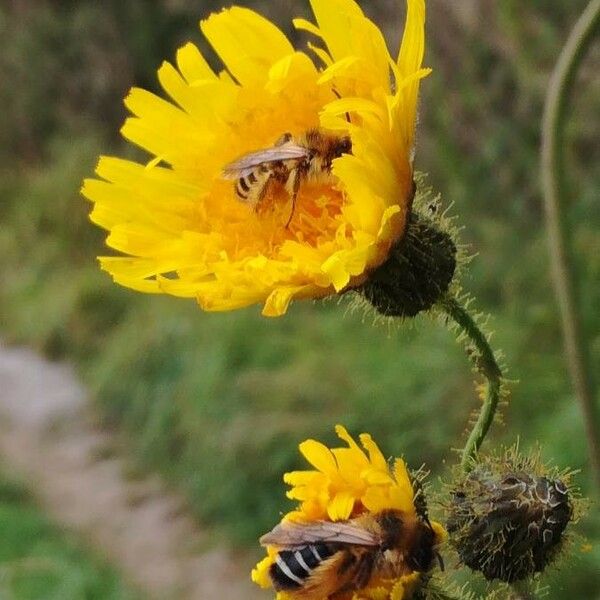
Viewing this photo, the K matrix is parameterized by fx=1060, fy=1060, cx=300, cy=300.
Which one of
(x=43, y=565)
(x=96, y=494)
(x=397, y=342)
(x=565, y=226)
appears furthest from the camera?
(x=96, y=494)

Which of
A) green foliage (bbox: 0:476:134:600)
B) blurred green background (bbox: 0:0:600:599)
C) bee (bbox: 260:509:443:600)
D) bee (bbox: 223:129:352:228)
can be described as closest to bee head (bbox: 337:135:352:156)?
bee (bbox: 223:129:352:228)

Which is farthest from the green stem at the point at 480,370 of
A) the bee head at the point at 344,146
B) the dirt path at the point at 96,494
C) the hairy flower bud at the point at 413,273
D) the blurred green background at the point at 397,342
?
the dirt path at the point at 96,494

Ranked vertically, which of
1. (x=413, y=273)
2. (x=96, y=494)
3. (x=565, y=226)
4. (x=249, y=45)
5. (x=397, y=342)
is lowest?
(x=413, y=273)

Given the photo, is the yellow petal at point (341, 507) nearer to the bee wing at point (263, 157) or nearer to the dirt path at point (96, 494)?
the bee wing at point (263, 157)

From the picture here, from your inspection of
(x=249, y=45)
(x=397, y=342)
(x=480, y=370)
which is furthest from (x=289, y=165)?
(x=397, y=342)

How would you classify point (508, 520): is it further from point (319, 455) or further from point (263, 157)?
point (263, 157)

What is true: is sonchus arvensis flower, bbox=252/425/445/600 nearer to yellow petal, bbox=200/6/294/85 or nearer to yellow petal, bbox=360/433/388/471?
yellow petal, bbox=360/433/388/471

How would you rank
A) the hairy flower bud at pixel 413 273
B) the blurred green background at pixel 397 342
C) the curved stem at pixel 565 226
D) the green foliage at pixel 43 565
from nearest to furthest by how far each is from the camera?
1. the hairy flower bud at pixel 413 273
2. the curved stem at pixel 565 226
3. the blurred green background at pixel 397 342
4. the green foliage at pixel 43 565
